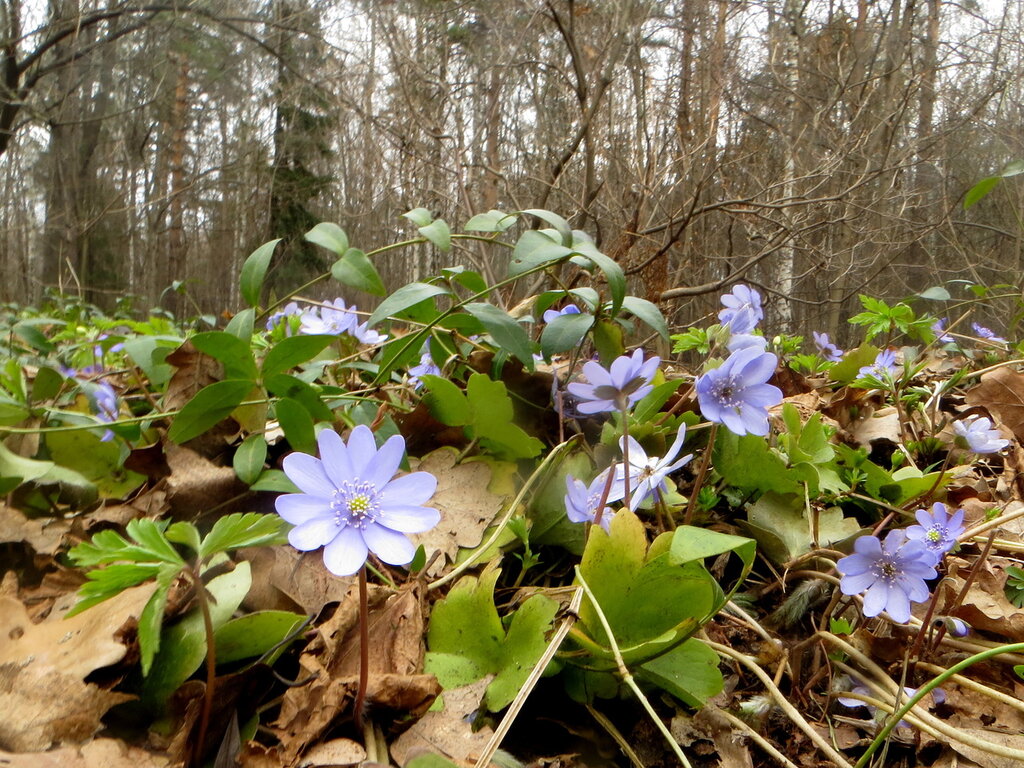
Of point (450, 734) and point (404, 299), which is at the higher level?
point (404, 299)

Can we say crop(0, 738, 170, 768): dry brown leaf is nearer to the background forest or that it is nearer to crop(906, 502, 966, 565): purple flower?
crop(906, 502, 966, 565): purple flower

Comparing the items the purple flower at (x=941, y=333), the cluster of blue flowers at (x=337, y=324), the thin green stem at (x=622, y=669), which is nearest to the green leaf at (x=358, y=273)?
the cluster of blue flowers at (x=337, y=324)

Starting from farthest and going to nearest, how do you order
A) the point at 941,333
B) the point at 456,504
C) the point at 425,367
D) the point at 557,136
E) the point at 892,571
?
Answer: the point at 557,136 → the point at 941,333 → the point at 425,367 → the point at 456,504 → the point at 892,571

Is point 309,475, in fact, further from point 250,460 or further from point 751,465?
point 751,465

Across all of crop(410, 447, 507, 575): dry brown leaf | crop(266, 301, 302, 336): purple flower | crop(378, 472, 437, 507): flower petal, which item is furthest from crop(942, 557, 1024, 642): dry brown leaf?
crop(266, 301, 302, 336): purple flower

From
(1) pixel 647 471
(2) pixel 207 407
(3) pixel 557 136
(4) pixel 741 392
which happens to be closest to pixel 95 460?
(2) pixel 207 407

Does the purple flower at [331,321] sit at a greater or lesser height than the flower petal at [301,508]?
greater

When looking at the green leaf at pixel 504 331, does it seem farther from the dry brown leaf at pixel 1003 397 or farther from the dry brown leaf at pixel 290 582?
the dry brown leaf at pixel 1003 397
